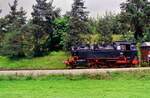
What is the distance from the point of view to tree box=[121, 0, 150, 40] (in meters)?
52.8

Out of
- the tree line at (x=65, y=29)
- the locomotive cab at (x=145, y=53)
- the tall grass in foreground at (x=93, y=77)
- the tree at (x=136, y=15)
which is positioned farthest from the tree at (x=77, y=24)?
the tall grass in foreground at (x=93, y=77)

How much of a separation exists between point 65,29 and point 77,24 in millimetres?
2197

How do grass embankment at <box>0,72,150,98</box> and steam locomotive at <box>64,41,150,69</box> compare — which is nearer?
grass embankment at <box>0,72,150,98</box>

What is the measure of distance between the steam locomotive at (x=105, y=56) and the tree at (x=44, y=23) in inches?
625

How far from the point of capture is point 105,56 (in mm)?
38719

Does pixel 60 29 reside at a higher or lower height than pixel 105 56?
higher

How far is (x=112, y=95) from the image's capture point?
750 inches

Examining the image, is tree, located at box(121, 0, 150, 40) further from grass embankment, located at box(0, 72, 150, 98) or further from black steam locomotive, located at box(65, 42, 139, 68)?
grass embankment, located at box(0, 72, 150, 98)

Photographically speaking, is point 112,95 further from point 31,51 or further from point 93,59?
point 31,51

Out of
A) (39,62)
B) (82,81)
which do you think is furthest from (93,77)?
(39,62)

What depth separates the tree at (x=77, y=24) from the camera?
2012 inches

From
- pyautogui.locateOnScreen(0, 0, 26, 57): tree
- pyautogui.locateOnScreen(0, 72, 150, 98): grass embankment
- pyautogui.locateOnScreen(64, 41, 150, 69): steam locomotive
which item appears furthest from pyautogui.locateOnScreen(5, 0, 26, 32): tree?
pyautogui.locateOnScreen(0, 72, 150, 98): grass embankment

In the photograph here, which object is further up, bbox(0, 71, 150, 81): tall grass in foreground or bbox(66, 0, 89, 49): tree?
bbox(66, 0, 89, 49): tree

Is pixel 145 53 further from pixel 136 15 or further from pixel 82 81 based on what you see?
pixel 82 81
